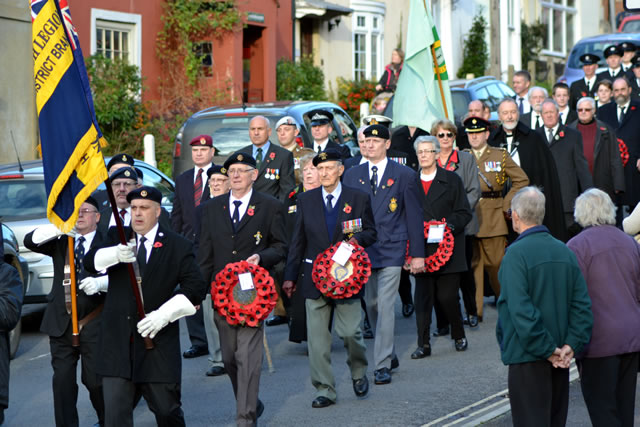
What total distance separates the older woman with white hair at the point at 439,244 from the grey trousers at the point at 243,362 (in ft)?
9.69

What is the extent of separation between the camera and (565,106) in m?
16.1

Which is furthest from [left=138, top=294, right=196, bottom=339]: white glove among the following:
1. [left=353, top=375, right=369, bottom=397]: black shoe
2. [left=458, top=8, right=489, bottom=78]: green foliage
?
[left=458, top=8, right=489, bottom=78]: green foliage

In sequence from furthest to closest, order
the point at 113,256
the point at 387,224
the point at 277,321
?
the point at 277,321 < the point at 387,224 < the point at 113,256

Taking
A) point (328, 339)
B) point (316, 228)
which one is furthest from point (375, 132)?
point (328, 339)

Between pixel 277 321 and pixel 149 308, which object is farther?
pixel 277 321

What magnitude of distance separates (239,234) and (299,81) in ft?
68.8

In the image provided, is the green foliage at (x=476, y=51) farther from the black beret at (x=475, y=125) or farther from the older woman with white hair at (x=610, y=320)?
the older woman with white hair at (x=610, y=320)

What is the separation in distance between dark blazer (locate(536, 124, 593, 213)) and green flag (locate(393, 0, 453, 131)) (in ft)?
4.95

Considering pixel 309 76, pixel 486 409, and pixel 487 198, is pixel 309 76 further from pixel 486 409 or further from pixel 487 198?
pixel 486 409

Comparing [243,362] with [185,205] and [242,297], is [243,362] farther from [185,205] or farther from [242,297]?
[185,205]

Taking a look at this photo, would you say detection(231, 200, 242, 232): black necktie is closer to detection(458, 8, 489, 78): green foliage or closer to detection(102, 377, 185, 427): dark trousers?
detection(102, 377, 185, 427): dark trousers

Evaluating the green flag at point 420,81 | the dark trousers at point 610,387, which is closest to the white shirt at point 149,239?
the dark trousers at point 610,387

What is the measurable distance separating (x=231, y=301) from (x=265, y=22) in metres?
20.9

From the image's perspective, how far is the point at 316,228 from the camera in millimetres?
9172
